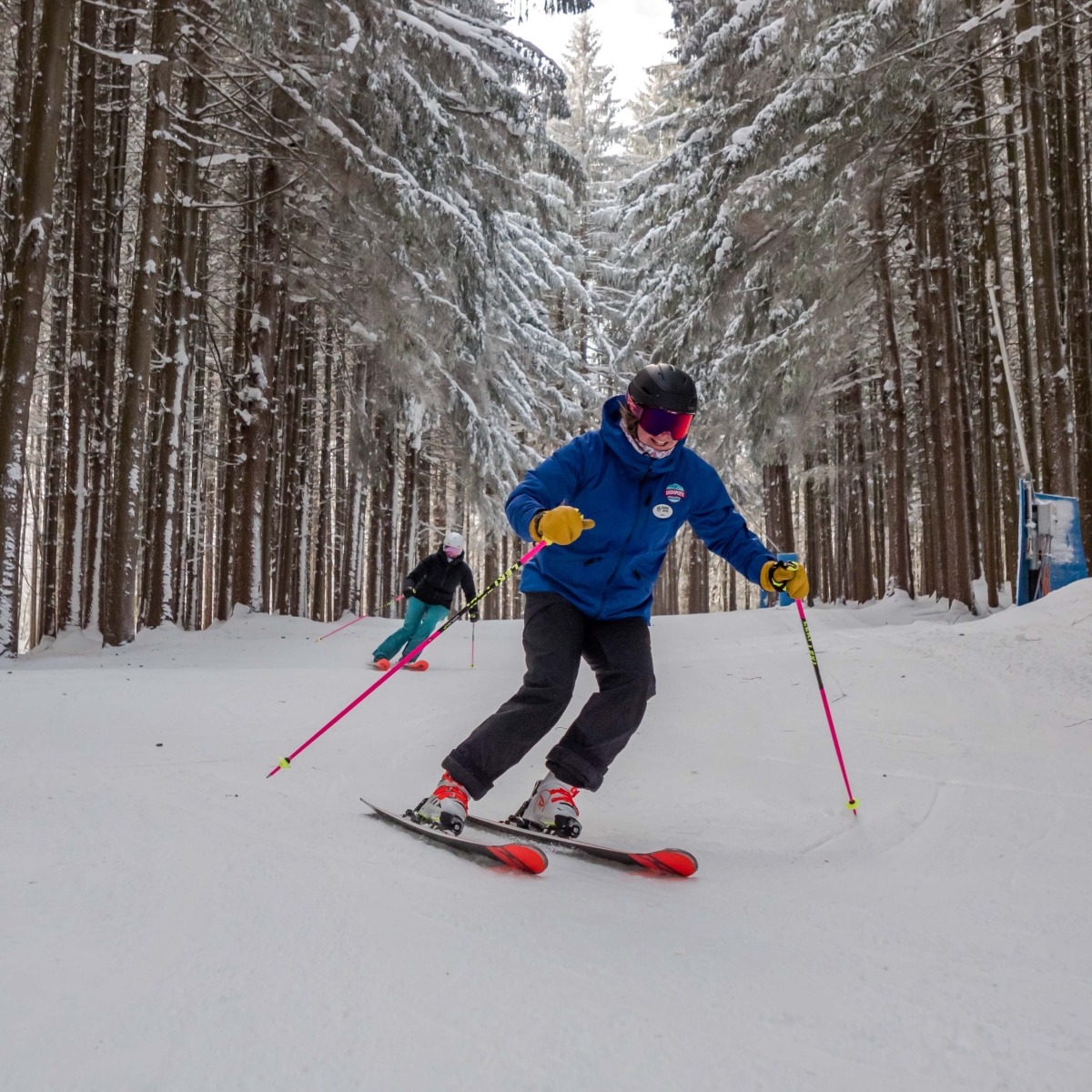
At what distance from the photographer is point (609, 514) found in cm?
326

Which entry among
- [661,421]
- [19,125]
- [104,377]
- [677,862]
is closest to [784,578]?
[661,421]

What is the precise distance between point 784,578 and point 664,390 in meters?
1.00

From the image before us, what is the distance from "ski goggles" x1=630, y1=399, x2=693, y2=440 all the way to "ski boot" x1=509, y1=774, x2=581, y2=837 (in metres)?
1.46

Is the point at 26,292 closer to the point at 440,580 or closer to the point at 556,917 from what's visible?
the point at 440,580

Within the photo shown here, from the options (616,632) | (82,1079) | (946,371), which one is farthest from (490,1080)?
(946,371)

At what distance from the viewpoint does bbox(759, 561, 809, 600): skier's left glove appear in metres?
3.47

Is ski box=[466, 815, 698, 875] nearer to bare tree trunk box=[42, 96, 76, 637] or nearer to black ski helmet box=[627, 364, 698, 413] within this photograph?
black ski helmet box=[627, 364, 698, 413]

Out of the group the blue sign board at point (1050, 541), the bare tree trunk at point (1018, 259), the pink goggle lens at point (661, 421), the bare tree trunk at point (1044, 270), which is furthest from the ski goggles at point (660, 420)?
the bare tree trunk at point (1018, 259)

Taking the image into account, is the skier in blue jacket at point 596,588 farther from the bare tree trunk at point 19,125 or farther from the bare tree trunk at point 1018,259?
the bare tree trunk at point 1018,259

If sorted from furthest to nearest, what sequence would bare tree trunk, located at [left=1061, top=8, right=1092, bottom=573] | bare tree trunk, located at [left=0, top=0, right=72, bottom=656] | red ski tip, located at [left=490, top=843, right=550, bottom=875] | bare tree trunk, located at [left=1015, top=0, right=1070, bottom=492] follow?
bare tree trunk, located at [left=1061, top=8, right=1092, bottom=573] < bare tree trunk, located at [left=1015, top=0, right=1070, bottom=492] < bare tree trunk, located at [left=0, top=0, right=72, bottom=656] < red ski tip, located at [left=490, top=843, right=550, bottom=875]

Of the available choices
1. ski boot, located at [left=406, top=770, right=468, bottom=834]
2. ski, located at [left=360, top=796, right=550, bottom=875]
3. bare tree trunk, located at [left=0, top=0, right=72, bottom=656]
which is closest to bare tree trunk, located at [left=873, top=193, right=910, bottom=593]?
bare tree trunk, located at [left=0, top=0, right=72, bottom=656]

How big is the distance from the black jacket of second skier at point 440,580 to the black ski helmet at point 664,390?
23.1 ft

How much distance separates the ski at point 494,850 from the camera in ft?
8.43

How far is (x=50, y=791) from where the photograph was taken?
2.97m
